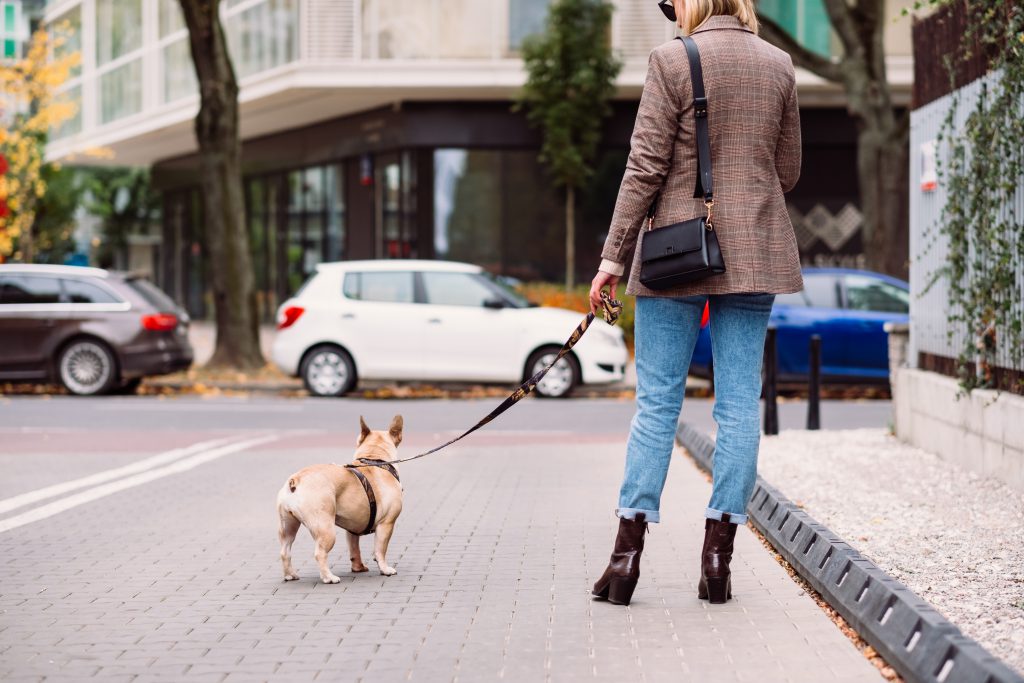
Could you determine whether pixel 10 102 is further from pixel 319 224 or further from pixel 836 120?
pixel 836 120

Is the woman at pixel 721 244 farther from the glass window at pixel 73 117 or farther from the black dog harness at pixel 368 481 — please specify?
the glass window at pixel 73 117

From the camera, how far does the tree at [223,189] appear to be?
2158 centimetres

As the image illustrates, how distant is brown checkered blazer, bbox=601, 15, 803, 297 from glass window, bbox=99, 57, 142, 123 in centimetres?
3459

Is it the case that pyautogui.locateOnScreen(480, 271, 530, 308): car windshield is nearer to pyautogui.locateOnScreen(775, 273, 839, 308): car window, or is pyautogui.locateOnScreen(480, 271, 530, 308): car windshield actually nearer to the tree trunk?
pyautogui.locateOnScreen(775, 273, 839, 308): car window

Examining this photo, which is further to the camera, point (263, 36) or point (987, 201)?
point (263, 36)

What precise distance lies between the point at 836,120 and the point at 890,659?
26.0 metres

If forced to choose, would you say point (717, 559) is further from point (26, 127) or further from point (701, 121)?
point (26, 127)

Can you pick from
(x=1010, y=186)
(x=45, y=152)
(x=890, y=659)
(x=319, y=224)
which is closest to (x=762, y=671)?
(x=890, y=659)

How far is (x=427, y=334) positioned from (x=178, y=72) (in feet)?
65.2

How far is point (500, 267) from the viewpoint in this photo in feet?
97.3

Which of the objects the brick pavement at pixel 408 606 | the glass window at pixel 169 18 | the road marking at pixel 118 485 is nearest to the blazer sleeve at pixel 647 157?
the brick pavement at pixel 408 606

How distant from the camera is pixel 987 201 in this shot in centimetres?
879

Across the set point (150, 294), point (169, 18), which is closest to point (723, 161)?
point (150, 294)

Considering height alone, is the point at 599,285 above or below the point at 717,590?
above
